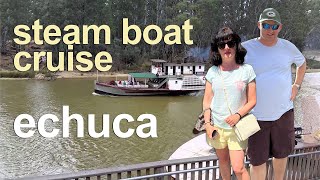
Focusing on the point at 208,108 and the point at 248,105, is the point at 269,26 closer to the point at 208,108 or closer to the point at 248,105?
the point at 248,105

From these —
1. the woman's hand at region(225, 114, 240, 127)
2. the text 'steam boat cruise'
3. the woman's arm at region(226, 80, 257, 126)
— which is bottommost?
the text 'steam boat cruise'

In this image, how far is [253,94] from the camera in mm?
2439

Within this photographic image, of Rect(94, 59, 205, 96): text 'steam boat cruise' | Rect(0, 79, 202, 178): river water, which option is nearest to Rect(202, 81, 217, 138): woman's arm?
Rect(0, 79, 202, 178): river water

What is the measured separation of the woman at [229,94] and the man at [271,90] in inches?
6.6

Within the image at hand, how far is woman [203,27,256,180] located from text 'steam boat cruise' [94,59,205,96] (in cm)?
2123

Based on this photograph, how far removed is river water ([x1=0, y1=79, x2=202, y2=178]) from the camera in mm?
9789

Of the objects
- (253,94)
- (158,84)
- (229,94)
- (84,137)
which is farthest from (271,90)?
(158,84)

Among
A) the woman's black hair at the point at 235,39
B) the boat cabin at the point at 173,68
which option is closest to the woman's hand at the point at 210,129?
the woman's black hair at the point at 235,39

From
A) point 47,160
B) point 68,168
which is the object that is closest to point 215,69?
point 68,168

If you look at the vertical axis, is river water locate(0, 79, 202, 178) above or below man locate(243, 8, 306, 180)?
below

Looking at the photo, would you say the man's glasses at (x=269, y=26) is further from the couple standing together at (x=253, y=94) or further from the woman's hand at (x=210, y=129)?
the woman's hand at (x=210, y=129)

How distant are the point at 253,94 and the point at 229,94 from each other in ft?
0.50

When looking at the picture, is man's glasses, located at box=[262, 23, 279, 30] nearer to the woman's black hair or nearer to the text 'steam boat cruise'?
the woman's black hair

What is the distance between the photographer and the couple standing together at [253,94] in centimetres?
247
